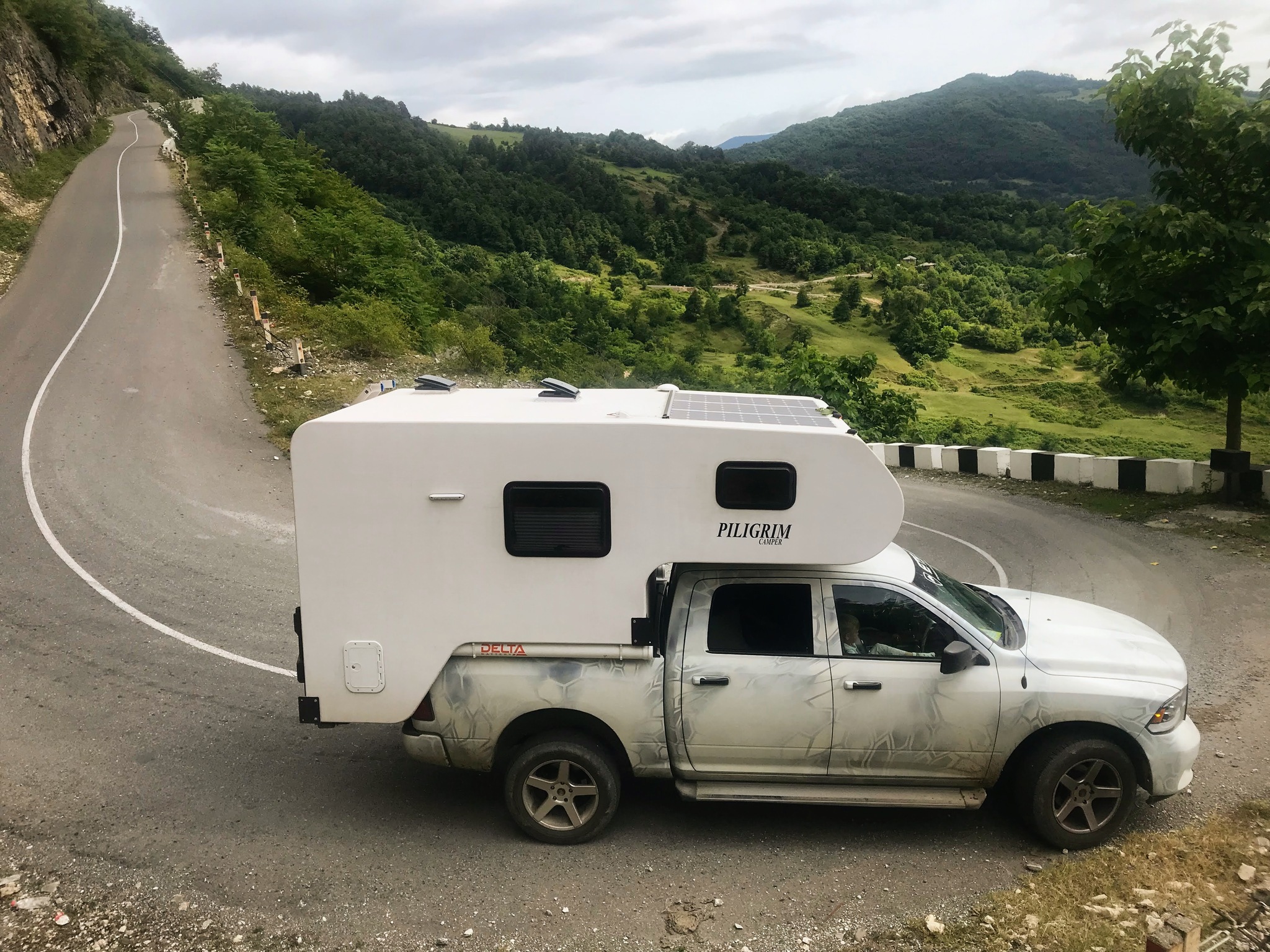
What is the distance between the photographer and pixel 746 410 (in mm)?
5797

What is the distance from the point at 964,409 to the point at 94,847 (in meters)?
44.5

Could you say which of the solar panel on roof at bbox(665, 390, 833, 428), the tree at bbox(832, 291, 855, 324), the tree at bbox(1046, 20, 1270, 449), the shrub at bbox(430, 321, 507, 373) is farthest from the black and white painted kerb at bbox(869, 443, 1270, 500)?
the tree at bbox(832, 291, 855, 324)

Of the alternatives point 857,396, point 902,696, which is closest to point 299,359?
point 857,396

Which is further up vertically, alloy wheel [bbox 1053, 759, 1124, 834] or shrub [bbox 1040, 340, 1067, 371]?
shrub [bbox 1040, 340, 1067, 371]

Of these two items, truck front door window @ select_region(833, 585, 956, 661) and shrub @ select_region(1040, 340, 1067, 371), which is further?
shrub @ select_region(1040, 340, 1067, 371)

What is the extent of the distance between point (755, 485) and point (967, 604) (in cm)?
183

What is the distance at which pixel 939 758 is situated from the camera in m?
5.43

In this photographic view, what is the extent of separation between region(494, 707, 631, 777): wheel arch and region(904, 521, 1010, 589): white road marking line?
233 inches

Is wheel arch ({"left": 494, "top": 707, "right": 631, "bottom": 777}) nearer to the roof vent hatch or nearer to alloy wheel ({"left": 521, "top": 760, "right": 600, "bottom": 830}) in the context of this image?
alloy wheel ({"left": 521, "top": 760, "right": 600, "bottom": 830})

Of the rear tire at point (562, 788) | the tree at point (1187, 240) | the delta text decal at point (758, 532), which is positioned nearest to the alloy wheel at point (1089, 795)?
the delta text decal at point (758, 532)

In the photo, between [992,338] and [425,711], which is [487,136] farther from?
[425,711]

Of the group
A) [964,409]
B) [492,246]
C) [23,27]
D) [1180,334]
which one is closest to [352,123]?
[492,246]

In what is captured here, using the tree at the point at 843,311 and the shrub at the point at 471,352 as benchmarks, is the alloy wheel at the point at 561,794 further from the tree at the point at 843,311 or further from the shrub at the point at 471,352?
the tree at the point at 843,311

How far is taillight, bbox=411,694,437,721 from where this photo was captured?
18.1ft
